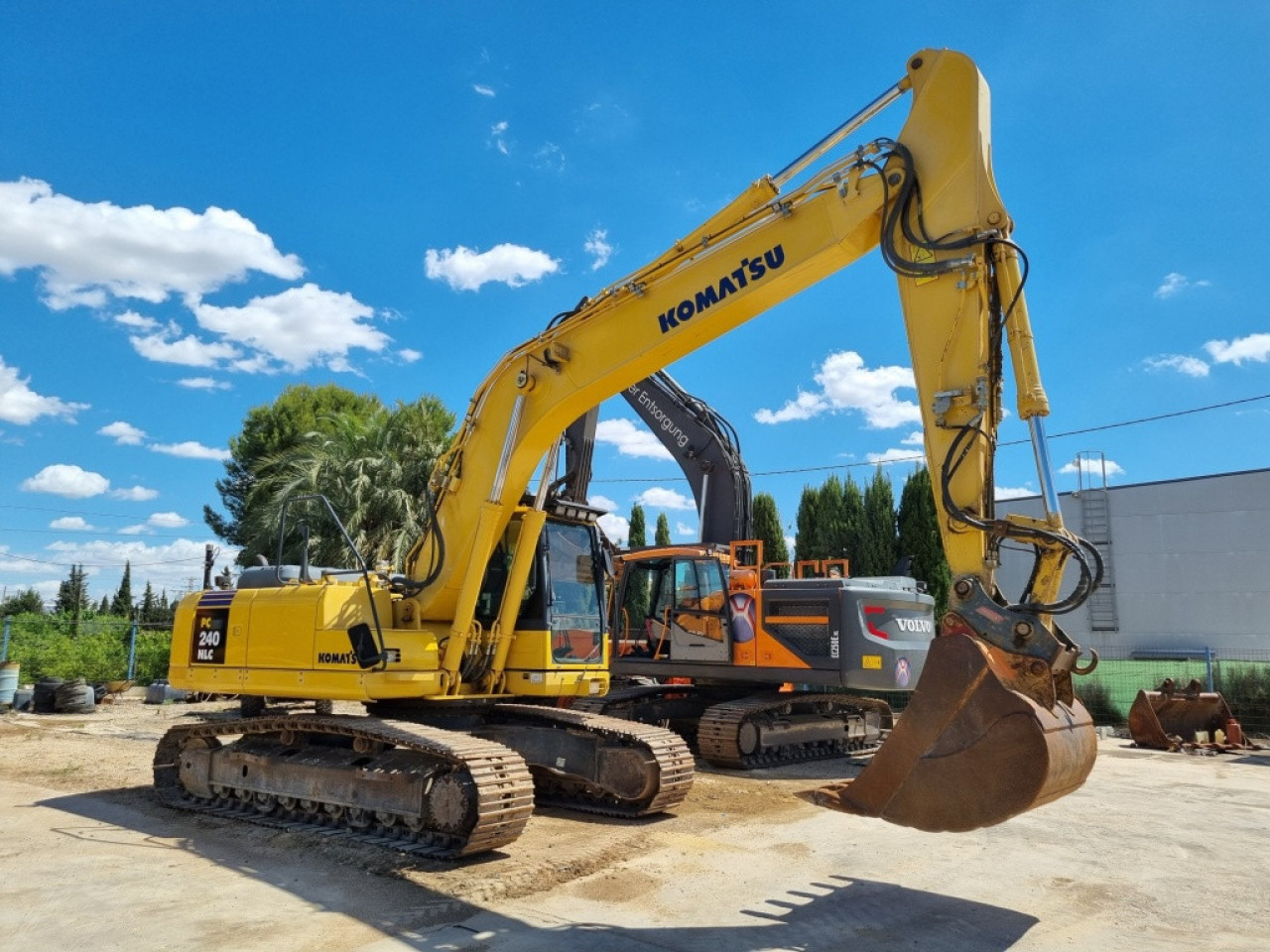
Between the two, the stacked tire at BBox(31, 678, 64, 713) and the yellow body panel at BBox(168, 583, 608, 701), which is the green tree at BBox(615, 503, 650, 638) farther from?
the stacked tire at BBox(31, 678, 64, 713)

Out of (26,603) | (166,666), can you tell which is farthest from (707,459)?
(26,603)

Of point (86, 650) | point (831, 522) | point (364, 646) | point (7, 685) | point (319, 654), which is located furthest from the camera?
point (831, 522)

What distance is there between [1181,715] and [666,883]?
11.5 meters

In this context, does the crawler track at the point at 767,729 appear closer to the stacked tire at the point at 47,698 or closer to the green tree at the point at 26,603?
the stacked tire at the point at 47,698

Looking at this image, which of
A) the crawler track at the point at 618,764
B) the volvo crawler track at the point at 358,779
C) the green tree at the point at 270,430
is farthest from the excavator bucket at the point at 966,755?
the green tree at the point at 270,430

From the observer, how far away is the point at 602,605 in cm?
887

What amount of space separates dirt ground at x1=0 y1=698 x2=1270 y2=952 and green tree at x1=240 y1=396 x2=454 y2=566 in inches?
410

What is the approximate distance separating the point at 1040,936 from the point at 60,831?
7112 mm

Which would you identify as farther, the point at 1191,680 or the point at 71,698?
the point at 71,698

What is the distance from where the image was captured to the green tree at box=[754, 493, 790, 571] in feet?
86.6

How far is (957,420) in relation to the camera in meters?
5.28

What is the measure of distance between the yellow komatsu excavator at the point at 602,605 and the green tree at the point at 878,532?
1767 centimetres

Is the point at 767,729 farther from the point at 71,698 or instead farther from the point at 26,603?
the point at 26,603

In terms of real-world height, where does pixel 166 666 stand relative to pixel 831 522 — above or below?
below
